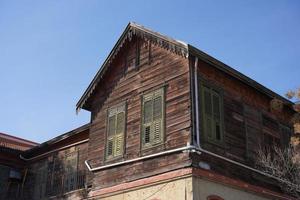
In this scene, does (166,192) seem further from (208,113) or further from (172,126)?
(208,113)

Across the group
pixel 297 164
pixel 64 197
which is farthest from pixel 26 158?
pixel 297 164

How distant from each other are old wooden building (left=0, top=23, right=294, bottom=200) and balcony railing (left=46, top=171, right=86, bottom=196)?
0.08 metres

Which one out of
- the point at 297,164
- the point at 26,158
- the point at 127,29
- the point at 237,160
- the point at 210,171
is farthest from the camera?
the point at 26,158

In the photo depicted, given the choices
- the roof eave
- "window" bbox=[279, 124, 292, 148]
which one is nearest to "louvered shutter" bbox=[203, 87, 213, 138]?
the roof eave

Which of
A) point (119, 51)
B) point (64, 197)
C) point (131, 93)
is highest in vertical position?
point (119, 51)

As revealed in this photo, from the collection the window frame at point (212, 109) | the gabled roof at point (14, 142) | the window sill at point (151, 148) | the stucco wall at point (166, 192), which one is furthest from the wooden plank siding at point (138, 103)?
the gabled roof at point (14, 142)

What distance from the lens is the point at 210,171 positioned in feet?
42.4

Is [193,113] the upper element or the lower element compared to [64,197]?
upper

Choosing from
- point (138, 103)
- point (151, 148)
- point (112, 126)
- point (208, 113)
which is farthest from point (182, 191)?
point (112, 126)

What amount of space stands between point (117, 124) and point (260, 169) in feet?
17.5

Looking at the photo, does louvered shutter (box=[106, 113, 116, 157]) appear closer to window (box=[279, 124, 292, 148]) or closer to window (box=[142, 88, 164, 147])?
window (box=[142, 88, 164, 147])

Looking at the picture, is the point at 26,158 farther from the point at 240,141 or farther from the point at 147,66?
the point at 240,141

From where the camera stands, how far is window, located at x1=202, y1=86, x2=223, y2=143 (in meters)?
13.8

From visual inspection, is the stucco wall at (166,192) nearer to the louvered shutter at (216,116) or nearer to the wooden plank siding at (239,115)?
the wooden plank siding at (239,115)
